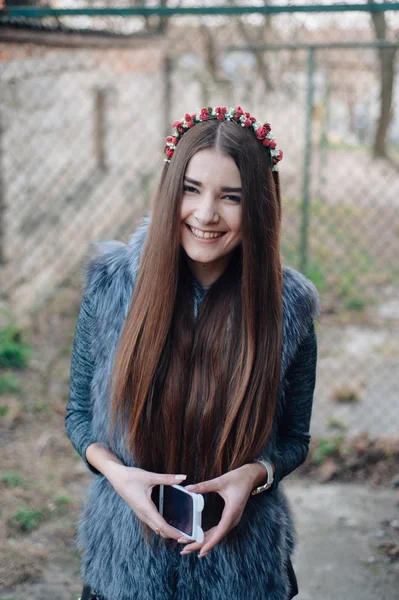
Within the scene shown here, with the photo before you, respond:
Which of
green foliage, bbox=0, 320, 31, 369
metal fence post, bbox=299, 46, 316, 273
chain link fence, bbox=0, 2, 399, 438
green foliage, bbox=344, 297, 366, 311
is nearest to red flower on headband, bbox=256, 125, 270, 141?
chain link fence, bbox=0, 2, 399, 438

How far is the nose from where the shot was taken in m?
1.53

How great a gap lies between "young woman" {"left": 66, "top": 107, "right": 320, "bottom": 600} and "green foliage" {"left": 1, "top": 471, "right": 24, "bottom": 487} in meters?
1.73

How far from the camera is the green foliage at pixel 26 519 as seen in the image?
9.87 ft

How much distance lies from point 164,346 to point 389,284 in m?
5.50

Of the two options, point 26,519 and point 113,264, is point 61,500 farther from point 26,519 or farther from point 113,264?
point 113,264

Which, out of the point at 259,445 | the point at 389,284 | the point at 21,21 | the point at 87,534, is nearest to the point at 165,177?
the point at 259,445

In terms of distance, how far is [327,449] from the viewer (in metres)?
3.75

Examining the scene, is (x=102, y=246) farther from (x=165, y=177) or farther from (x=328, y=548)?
(x=328, y=548)

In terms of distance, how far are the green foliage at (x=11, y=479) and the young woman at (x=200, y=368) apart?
5.68 feet

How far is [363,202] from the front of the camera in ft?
27.3

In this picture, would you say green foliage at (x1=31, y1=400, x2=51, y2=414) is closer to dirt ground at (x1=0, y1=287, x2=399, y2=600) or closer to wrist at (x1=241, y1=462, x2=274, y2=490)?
dirt ground at (x1=0, y1=287, x2=399, y2=600)

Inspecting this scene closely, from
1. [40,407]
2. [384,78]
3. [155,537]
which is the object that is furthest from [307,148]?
[155,537]

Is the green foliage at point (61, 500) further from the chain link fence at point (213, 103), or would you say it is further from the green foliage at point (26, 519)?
the chain link fence at point (213, 103)

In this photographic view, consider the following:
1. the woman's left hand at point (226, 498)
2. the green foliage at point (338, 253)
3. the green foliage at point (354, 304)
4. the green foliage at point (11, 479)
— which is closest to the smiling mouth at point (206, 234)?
the woman's left hand at point (226, 498)
